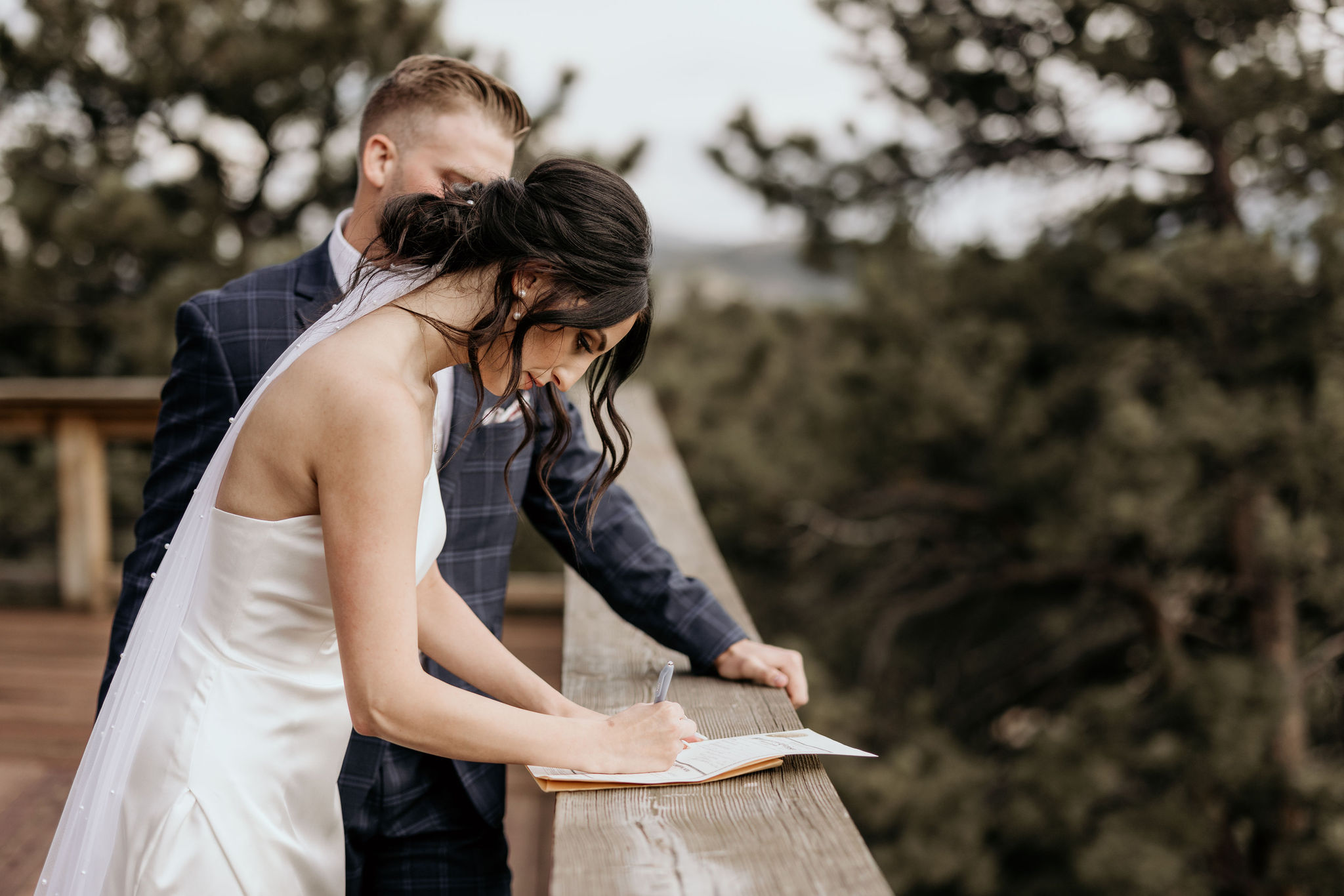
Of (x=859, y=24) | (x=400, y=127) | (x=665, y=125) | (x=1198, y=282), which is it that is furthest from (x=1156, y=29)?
(x=400, y=127)

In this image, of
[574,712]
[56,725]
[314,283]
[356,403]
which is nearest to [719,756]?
[574,712]

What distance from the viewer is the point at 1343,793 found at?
554 centimetres

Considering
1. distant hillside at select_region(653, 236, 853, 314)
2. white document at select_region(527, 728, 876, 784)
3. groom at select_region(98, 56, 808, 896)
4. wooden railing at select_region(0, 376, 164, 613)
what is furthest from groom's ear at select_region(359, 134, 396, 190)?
distant hillside at select_region(653, 236, 853, 314)

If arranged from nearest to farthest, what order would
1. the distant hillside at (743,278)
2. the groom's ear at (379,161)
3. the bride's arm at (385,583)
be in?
the bride's arm at (385,583) → the groom's ear at (379,161) → the distant hillside at (743,278)

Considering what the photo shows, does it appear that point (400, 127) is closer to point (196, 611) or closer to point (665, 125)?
point (196, 611)

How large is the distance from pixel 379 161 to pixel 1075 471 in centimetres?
555

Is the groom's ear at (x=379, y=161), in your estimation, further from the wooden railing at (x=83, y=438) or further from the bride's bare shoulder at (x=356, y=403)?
the wooden railing at (x=83, y=438)

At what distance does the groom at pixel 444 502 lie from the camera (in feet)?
4.86

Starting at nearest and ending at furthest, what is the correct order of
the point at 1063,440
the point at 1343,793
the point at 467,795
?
1. the point at 467,795
2. the point at 1343,793
3. the point at 1063,440

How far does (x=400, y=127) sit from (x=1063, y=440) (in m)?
5.76

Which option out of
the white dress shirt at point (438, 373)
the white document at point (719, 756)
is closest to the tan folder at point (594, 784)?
the white document at point (719, 756)

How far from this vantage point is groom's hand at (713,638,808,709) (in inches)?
61.0

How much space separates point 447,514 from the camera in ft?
5.26

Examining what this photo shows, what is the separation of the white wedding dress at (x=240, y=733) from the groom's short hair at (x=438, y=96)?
0.82m
